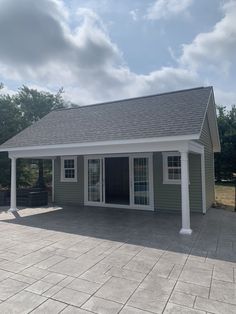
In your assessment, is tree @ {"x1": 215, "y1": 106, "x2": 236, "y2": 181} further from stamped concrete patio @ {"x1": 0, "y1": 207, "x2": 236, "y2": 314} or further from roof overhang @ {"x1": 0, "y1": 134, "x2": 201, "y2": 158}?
stamped concrete patio @ {"x1": 0, "y1": 207, "x2": 236, "y2": 314}

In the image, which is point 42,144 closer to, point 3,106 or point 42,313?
point 42,313

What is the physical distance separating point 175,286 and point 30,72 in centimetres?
1137

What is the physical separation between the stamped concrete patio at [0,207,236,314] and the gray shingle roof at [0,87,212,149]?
2.63 m

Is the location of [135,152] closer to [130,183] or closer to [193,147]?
[193,147]

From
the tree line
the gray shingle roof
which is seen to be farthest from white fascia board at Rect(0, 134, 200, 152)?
the tree line

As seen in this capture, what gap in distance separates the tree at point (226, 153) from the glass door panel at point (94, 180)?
14798mm

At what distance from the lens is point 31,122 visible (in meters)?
15.9

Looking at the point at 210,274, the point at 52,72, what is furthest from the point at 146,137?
the point at 52,72

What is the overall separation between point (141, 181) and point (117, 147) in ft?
8.91

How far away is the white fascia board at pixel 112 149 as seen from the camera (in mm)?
5961

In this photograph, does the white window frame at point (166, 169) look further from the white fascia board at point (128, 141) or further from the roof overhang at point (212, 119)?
the white fascia board at point (128, 141)

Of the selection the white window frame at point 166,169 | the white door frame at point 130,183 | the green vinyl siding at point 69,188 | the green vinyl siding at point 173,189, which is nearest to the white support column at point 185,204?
the white window frame at point 166,169

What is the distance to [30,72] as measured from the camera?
11328mm

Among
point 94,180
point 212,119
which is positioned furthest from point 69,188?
point 212,119
